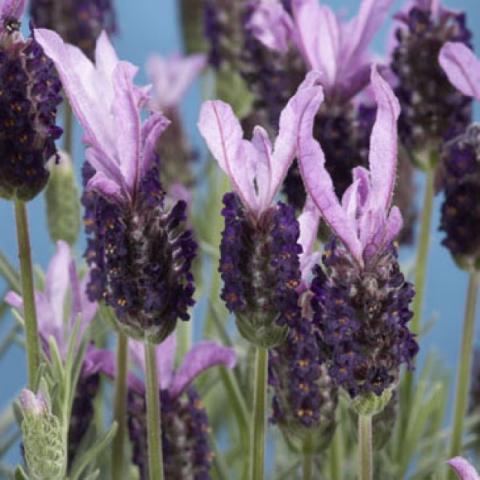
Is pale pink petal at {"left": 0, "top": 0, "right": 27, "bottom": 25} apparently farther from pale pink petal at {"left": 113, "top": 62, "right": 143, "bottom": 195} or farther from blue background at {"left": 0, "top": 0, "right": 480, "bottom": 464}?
blue background at {"left": 0, "top": 0, "right": 480, "bottom": 464}

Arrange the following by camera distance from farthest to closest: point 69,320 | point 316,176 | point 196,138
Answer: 1. point 196,138
2. point 69,320
3. point 316,176

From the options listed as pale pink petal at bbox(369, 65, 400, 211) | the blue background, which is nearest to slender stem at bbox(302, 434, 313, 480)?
pale pink petal at bbox(369, 65, 400, 211)

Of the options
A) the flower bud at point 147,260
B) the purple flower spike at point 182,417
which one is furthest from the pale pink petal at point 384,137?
the purple flower spike at point 182,417

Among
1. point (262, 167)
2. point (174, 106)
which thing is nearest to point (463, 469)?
point (262, 167)

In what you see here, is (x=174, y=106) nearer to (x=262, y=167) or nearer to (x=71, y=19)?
(x=71, y=19)

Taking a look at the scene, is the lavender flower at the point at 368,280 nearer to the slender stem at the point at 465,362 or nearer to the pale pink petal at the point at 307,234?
the pale pink petal at the point at 307,234

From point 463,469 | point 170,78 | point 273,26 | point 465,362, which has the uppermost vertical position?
point 170,78

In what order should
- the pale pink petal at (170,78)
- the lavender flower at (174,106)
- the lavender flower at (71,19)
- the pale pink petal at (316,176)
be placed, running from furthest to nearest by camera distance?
the pale pink petal at (170,78), the lavender flower at (174,106), the lavender flower at (71,19), the pale pink petal at (316,176)
